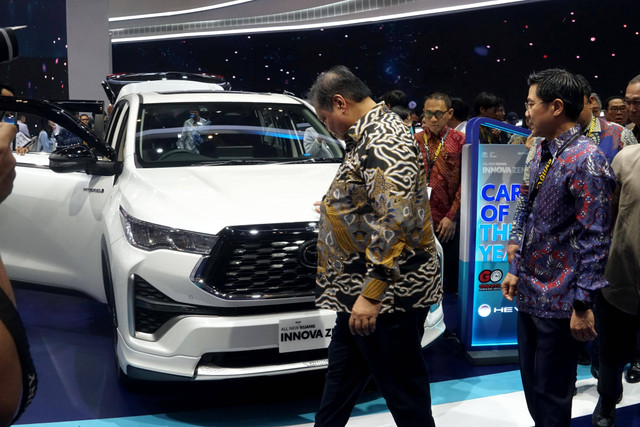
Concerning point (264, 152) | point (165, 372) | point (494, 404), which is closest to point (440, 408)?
point (494, 404)

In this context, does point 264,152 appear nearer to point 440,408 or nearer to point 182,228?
point 182,228

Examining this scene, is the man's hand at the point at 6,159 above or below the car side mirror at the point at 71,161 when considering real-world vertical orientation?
above

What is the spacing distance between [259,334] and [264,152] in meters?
1.59

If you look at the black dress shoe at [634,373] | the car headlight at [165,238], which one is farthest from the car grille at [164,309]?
the black dress shoe at [634,373]

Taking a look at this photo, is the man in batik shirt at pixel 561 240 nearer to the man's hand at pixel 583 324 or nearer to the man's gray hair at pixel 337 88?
the man's hand at pixel 583 324

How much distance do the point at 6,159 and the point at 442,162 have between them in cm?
401

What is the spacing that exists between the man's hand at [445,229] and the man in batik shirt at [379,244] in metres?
2.41

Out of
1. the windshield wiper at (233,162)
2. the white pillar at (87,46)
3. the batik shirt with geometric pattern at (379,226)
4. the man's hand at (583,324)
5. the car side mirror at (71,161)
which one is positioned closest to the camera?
the batik shirt with geometric pattern at (379,226)

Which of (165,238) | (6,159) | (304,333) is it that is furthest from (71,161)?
(6,159)

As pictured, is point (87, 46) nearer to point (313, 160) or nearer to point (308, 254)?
point (313, 160)

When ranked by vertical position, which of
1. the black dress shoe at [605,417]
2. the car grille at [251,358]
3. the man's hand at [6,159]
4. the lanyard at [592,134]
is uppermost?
the man's hand at [6,159]

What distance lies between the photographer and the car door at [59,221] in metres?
4.06

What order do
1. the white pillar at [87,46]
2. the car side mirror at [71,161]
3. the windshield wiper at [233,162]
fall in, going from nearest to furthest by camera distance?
the car side mirror at [71,161]
the windshield wiper at [233,162]
the white pillar at [87,46]

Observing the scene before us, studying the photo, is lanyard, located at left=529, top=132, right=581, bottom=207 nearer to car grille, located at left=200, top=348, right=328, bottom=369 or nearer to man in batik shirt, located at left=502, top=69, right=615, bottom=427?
man in batik shirt, located at left=502, top=69, right=615, bottom=427
